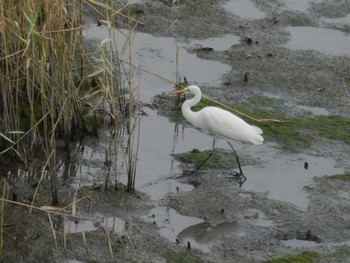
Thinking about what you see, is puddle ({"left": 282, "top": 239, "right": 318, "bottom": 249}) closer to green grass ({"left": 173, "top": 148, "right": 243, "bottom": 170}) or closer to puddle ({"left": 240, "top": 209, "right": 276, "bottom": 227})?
puddle ({"left": 240, "top": 209, "right": 276, "bottom": 227})

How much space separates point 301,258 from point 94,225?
143 centimetres

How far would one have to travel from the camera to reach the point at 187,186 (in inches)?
279

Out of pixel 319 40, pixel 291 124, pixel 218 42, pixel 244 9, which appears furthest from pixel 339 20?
pixel 291 124

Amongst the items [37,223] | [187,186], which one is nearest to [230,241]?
[187,186]

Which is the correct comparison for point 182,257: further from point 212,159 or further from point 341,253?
point 212,159

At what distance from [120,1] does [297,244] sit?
5.13 m

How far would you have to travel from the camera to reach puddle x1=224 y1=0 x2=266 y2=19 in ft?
35.7

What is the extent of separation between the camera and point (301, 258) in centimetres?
610

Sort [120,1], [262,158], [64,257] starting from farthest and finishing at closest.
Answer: [120,1], [262,158], [64,257]

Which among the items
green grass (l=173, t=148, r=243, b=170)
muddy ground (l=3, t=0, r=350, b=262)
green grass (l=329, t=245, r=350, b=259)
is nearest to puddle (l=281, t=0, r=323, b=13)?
muddy ground (l=3, t=0, r=350, b=262)

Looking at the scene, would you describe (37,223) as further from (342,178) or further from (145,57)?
(145,57)

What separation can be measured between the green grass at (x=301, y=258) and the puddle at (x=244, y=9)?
5.11 m

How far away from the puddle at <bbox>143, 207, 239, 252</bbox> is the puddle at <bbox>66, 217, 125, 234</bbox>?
23 cm

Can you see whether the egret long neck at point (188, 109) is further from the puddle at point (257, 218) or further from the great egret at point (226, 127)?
the puddle at point (257, 218)
